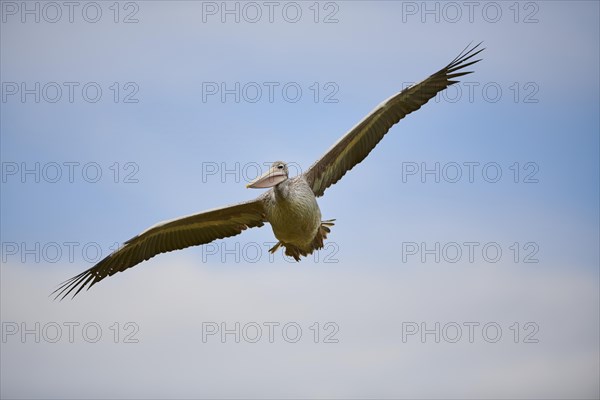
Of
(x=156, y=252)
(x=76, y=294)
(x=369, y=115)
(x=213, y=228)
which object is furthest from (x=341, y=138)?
(x=76, y=294)

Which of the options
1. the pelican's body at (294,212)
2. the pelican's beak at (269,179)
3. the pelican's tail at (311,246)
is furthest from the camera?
the pelican's tail at (311,246)

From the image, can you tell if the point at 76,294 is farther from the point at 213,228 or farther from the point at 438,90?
the point at 438,90

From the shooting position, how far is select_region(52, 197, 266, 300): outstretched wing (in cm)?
1588

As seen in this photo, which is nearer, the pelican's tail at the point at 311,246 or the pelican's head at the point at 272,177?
the pelican's head at the point at 272,177

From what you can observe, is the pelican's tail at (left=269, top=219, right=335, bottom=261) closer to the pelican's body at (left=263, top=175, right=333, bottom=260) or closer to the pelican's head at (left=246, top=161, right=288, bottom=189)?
the pelican's body at (left=263, top=175, right=333, bottom=260)

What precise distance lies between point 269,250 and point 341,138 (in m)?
2.18

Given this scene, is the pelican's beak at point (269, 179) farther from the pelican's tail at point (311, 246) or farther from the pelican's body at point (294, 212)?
the pelican's tail at point (311, 246)

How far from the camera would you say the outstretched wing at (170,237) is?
52.1 feet

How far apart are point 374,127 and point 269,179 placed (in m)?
2.35

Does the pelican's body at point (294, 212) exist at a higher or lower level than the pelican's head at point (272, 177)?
lower

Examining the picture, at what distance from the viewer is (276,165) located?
A: 1447 cm

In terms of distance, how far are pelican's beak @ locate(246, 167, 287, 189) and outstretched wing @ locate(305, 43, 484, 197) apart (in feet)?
3.32

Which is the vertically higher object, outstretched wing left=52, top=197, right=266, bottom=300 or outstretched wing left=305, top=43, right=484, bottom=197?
outstretched wing left=305, top=43, right=484, bottom=197

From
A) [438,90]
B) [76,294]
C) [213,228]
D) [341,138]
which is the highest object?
[438,90]
